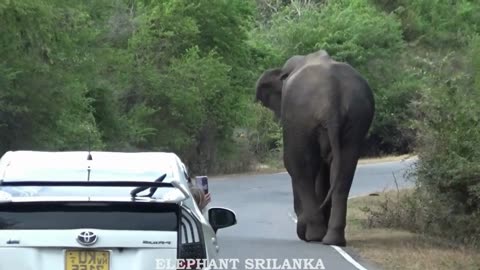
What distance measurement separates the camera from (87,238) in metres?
7.96

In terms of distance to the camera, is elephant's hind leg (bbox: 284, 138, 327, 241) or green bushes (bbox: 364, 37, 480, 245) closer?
green bushes (bbox: 364, 37, 480, 245)

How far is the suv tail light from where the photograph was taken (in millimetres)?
8216

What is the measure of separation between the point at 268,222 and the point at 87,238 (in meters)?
18.2

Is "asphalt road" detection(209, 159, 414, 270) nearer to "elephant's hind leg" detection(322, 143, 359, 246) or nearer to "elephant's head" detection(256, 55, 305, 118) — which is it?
"elephant's hind leg" detection(322, 143, 359, 246)

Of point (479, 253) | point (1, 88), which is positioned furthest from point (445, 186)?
point (1, 88)

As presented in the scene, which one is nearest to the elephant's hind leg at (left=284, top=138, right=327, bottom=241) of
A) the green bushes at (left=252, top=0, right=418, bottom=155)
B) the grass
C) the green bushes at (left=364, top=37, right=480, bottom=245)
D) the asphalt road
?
the asphalt road

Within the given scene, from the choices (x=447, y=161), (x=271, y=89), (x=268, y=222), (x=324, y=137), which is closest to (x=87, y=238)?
(x=447, y=161)

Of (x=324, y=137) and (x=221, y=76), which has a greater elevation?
(x=221, y=76)

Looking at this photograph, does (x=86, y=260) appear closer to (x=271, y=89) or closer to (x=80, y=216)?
(x=80, y=216)

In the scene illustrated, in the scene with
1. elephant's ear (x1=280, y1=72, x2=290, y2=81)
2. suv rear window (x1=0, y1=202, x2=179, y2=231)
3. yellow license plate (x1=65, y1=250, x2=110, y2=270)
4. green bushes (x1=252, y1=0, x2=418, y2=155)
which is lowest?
yellow license plate (x1=65, y1=250, x2=110, y2=270)

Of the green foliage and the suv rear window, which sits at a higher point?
the green foliage

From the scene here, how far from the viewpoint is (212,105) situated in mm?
50531

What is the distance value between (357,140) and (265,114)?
38.9 m

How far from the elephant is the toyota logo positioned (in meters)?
12.5
